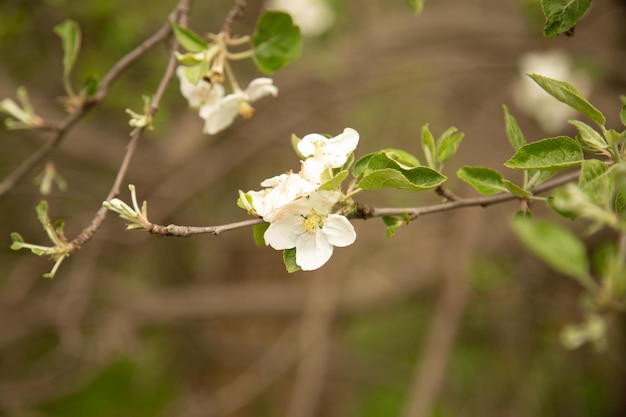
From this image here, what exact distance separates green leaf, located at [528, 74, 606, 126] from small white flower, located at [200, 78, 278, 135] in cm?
46

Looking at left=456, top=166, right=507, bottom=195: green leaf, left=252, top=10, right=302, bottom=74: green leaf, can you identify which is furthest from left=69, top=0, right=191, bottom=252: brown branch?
left=456, top=166, right=507, bottom=195: green leaf

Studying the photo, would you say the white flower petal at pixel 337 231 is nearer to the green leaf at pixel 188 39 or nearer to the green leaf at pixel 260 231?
the green leaf at pixel 260 231

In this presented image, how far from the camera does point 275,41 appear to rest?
1098 millimetres

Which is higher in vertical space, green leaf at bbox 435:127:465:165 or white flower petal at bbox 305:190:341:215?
green leaf at bbox 435:127:465:165

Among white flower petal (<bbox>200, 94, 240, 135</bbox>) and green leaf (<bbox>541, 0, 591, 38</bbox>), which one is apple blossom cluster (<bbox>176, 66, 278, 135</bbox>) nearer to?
white flower petal (<bbox>200, 94, 240, 135</bbox>)

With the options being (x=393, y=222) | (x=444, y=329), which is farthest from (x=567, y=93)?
(x=444, y=329)

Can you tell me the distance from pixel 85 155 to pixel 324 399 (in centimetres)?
201

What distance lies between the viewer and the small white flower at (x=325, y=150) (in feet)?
2.60

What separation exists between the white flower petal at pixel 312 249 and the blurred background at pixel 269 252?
4.55 ft

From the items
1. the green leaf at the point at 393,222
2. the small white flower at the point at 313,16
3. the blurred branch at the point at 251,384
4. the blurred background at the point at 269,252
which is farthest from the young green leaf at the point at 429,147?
the blurred branch at the point at 251,384

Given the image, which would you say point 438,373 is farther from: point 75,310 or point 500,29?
point 500,29

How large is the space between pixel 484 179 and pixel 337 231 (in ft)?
0.81

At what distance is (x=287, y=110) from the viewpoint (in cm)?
285

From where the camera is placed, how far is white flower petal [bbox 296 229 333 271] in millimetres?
821
